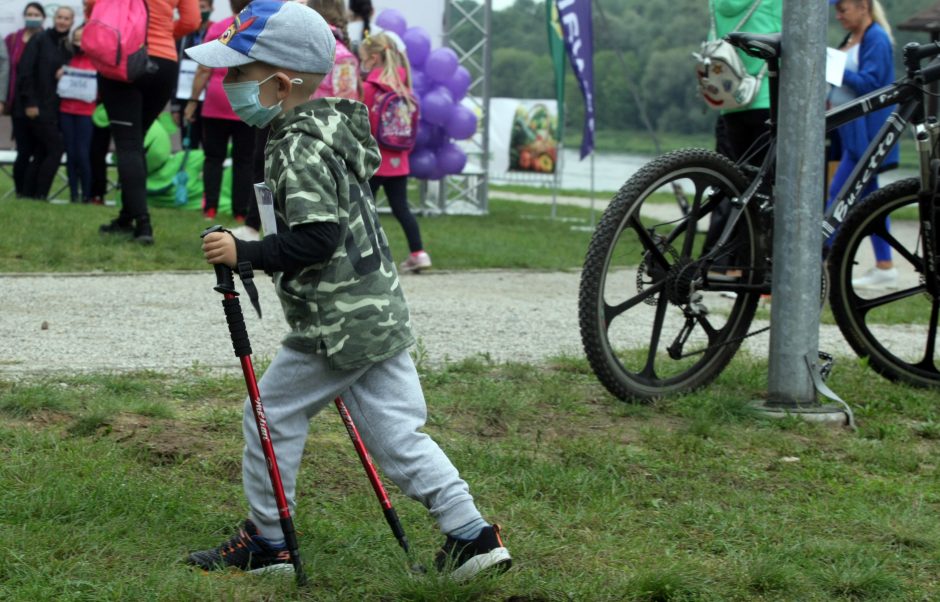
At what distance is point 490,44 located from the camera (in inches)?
607

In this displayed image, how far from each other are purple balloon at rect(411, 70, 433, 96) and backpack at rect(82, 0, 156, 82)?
5.37 m

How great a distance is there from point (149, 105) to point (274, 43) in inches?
237

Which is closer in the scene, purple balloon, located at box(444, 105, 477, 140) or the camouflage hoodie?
the camouflage hoodie

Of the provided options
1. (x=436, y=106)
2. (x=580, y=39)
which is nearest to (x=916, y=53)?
(x=580, y=39)

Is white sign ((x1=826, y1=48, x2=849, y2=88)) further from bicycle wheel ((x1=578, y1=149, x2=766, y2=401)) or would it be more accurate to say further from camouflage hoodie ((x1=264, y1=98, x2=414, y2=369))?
camouflage hoodie ((x1=264, y1=98, x2=414, y2=369))

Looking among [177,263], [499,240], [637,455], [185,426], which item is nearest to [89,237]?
[177,263]

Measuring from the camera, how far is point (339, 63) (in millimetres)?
8492

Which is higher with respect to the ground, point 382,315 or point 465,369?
point 382,315

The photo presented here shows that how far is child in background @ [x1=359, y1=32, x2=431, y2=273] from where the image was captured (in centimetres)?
877

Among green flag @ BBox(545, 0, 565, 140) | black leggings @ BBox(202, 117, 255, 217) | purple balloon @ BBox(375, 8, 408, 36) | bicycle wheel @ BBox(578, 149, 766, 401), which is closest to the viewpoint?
bicycle wheel @ BBox(578, 149, 766, 401)

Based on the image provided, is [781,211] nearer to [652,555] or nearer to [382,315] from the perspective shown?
[652,555]

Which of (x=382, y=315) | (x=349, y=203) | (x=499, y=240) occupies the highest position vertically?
(x=349, y=203)

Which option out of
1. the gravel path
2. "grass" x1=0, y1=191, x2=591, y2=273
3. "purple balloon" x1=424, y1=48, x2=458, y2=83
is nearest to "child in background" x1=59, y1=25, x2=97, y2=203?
"grass" x1=0, y1=191, x2=591, y2=273

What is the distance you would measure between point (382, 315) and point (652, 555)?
92 centimetres
